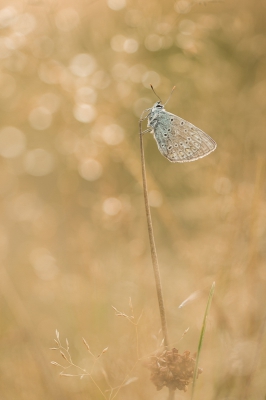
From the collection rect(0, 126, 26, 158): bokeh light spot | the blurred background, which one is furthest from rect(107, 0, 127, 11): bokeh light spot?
rect(0, 126, 26, 158): bokeh light spot

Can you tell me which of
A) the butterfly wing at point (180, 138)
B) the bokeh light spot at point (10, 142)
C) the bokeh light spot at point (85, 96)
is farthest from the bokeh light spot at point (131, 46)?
the bokeh light spot at point (10, 142)

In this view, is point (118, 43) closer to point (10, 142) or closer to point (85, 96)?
point (85, 96)

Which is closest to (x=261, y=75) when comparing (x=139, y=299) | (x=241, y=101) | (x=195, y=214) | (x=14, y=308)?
(x=241, y=101)

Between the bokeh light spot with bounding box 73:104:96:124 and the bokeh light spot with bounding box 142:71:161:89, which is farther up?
the bokeh light spot with bounding box 142:71:161:89

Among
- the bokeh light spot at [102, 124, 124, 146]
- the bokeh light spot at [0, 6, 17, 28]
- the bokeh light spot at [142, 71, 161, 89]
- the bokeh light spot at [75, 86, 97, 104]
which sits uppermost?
the bokeh light spot at [0, 6, 17, 28]

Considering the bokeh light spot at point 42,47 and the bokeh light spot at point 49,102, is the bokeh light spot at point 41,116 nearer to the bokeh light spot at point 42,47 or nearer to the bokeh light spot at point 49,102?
the bokeh light spot at point 49,102

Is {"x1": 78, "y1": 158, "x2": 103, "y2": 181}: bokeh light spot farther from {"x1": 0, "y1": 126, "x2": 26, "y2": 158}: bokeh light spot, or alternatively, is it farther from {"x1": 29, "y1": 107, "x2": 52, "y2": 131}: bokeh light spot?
{"x1": 0, "y1": 126, "x2": 26, "y2": 158}: bokeh light spot

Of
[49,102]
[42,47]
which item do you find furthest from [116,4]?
[49,102]
